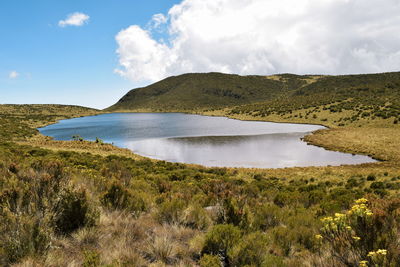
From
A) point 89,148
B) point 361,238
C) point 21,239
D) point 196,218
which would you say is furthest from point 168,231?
point 89,148

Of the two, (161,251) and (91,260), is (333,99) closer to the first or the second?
(161,251)

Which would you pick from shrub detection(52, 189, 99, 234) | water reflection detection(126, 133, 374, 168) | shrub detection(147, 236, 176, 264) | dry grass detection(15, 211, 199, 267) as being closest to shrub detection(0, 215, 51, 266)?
dry grass detection(15, 211, 199, 267)

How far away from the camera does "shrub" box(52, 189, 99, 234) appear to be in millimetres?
5055

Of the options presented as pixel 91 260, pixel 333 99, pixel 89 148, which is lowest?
pixel 89 148

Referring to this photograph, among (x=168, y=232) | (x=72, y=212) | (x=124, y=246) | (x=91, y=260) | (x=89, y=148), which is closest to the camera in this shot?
(x=91, y=260)

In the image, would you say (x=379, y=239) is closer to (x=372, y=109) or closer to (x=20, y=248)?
(x=20, y=248)

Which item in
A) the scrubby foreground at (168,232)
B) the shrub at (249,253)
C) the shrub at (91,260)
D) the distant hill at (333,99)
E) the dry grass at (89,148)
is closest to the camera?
the shrub at (91,260)

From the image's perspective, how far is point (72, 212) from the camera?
205 inches

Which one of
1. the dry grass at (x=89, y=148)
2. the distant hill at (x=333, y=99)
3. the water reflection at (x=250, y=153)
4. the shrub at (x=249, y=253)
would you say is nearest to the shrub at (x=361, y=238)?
the shrub at (x=249, y=253)

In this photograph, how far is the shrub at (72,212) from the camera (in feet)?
16.6

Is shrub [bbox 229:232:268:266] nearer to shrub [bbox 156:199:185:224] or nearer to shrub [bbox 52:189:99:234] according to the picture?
shrub [bbox 156:199:185:224]

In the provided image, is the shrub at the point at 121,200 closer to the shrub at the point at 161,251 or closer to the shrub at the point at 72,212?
the shrub at the point at 72,212

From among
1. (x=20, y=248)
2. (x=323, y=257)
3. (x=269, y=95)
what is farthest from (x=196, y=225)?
(x=269, y=95)

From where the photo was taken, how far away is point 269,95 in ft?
633
